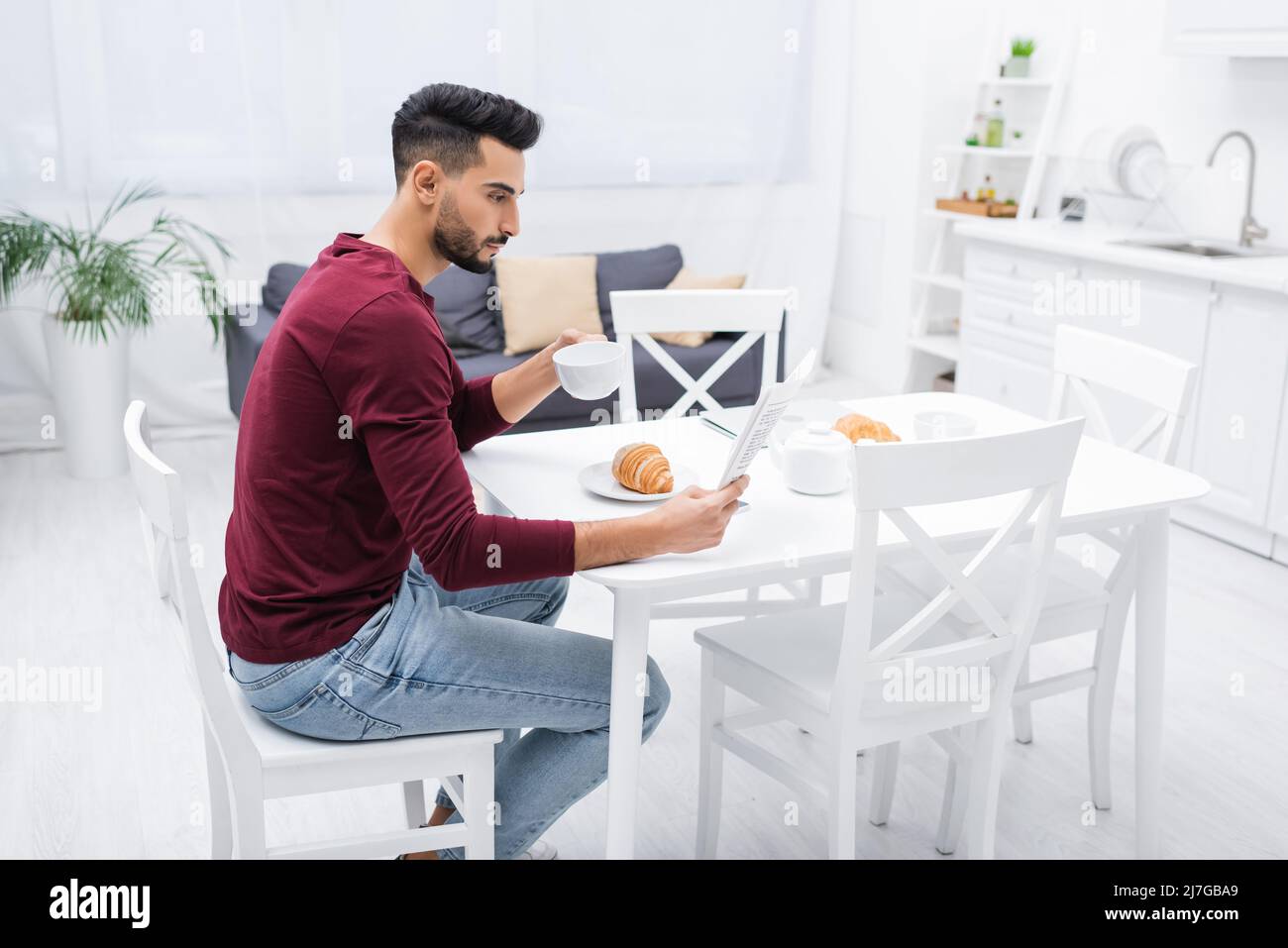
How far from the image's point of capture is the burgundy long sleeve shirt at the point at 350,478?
1.53m

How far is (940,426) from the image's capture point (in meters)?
2.10

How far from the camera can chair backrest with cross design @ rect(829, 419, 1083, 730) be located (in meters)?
1.58

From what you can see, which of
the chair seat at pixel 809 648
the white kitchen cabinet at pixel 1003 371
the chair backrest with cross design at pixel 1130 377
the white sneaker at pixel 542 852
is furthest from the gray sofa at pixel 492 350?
the chair seat at pixel 809 648

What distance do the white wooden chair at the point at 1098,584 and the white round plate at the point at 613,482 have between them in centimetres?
57

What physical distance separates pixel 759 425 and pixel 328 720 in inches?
26.7

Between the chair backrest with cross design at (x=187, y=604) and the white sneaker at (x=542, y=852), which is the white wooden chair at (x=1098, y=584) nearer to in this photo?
the white sneaker at (x=542, y=852)

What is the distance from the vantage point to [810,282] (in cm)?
570

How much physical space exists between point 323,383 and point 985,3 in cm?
431

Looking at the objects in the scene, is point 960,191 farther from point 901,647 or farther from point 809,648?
point 901,647

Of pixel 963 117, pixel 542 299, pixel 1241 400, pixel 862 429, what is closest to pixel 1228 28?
pixel 1241 400

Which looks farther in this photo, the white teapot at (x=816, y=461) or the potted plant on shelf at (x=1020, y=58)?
the potted plant on shelf at (x=1020, y=58)

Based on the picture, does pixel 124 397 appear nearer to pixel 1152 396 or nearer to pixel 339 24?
pixel 339 24

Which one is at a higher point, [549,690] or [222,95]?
[222,95]

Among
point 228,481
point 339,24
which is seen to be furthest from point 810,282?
point 228,481
